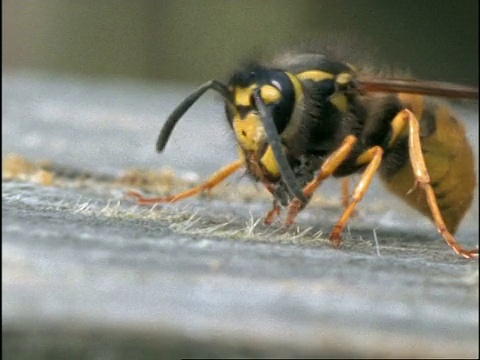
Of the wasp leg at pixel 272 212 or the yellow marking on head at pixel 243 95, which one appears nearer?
the wasp leg at pixel 272 212

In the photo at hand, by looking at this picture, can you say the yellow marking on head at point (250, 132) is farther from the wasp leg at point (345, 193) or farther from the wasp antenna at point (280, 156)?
the wasp leg at point (345, 193)

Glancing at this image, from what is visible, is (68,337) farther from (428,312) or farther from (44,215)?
(44,215)

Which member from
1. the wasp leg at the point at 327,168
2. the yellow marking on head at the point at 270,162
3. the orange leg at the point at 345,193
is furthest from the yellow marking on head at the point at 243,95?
the orange leg at the point at 345,193

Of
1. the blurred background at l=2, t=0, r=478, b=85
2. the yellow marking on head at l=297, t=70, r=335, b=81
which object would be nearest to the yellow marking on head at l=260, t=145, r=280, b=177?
the yellow marking on head at l=297, t=70, r=335, b=81

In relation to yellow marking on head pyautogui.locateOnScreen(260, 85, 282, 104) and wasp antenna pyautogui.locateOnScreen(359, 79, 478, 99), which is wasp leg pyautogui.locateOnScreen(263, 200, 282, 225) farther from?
wasp antenna pyautogui.locateOnScreen(359, 79, 478, 99)

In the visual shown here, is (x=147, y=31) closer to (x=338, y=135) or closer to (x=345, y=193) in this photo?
(x=345, y=193)

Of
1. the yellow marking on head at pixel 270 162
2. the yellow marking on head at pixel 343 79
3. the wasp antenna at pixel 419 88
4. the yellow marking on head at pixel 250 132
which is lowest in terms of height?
the yellow marking on head at pixel 270 162

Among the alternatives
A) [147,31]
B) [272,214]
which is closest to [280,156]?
[272,214]

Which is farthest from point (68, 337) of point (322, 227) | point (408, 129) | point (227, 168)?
point (408, 129)

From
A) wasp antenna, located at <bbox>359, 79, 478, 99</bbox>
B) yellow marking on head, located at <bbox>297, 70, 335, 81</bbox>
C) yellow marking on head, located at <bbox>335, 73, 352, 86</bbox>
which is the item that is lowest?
wasp antenna, located at <bbox>359, 79, 478, 99</bbox>
